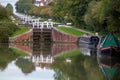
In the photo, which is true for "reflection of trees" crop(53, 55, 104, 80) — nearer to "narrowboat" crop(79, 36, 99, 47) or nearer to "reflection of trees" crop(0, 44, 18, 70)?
"reflection of trees" crop(0, 44, 18, 70)

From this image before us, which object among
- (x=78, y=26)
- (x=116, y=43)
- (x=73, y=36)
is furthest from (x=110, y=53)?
(x=78, y=26)

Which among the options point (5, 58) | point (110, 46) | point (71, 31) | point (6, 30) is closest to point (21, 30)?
point (6, 30)

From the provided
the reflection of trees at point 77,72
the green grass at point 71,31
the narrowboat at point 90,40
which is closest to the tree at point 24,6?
the green grass at point 71,31

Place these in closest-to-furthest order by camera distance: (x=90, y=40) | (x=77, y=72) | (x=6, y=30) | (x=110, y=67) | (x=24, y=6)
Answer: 1. (x=77, y=72)
2. (x=110, y=67)
3. (x=90, y=40)
4. (x=6, y=30)
5. (x=24, y=6)

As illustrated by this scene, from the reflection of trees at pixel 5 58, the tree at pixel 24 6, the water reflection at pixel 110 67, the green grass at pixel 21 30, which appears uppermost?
the water reflection at pixel 110 67

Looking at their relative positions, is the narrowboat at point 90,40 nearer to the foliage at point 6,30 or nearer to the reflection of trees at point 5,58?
the foliage at point 6,30

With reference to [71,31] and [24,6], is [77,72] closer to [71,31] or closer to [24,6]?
[71,31]

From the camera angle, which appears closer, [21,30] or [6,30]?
[6,30]

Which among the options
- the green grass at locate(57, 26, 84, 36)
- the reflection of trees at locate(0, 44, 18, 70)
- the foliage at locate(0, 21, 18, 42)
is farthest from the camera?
the green grass at locate(57, 26, 84, 36)

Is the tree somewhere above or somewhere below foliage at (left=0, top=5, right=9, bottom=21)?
below

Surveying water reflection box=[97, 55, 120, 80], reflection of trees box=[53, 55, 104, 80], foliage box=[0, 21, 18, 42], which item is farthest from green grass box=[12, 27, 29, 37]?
reflection of trees box=[53, 55, 104, 80]

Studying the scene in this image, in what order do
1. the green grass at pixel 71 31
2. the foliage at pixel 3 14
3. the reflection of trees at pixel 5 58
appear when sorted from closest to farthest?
1. the reflection of trees at pixel 5 58
2. the green grass at pixel 71 31
3. the foliage at pixel 3 14

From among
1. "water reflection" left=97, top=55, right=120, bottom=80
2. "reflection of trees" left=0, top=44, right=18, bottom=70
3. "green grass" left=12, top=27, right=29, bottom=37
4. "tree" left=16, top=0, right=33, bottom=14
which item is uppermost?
"water reflection" left=97, top=55, right=120, bottom=80

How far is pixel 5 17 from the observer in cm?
8812
